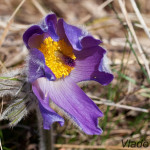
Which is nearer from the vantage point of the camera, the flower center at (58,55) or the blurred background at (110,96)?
the flower center at (58,55)

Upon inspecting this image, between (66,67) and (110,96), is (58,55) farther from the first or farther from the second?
(110,96)

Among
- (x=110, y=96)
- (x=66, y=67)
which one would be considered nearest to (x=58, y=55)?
(x=66, y=67)

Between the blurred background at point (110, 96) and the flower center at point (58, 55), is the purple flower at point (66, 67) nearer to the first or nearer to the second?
the flower center at point (58, 55)

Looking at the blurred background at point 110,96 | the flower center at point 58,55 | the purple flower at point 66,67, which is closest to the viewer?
the purple flower at point 66,67

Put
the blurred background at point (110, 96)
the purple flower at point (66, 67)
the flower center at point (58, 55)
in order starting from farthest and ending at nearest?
the blurred background at point (110, 96) → the flower center at point (58, 55) → the purple flower at point (66, 67)

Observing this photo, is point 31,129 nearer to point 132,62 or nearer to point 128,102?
point 128,102

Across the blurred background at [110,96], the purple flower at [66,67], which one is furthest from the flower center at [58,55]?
the blurred background at [110,96]

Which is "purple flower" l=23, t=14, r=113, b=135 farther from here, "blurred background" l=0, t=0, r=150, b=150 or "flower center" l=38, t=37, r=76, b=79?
"blurred background" l=0, t=0, r=150, b=150

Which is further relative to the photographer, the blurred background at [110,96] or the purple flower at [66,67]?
the blurred background at [110,96]
